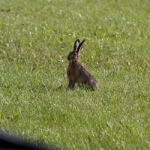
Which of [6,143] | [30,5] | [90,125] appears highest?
[6,143]

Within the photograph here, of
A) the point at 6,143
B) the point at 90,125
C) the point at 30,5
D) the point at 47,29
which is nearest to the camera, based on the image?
the point at 6,143

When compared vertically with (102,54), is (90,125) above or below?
above

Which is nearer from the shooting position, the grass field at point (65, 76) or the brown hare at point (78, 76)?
the grass field at point (65, 76)

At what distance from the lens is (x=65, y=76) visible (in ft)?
28.4

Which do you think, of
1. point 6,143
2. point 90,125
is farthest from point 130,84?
point 6,143

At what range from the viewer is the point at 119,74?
28.4 ft

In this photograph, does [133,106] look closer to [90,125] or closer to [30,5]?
[90,125]

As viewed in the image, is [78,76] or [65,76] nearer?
[78,76]

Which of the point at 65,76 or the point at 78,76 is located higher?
the point at 78,76

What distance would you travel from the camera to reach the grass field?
18.0 ft

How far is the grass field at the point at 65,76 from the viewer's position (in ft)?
18.0

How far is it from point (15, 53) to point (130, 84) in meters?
3.16

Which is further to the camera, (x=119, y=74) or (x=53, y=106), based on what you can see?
(x=119, y=74)

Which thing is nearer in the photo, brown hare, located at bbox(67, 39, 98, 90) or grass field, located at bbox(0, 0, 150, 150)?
grass field, located at bbox(0, 0, 150, 150)
